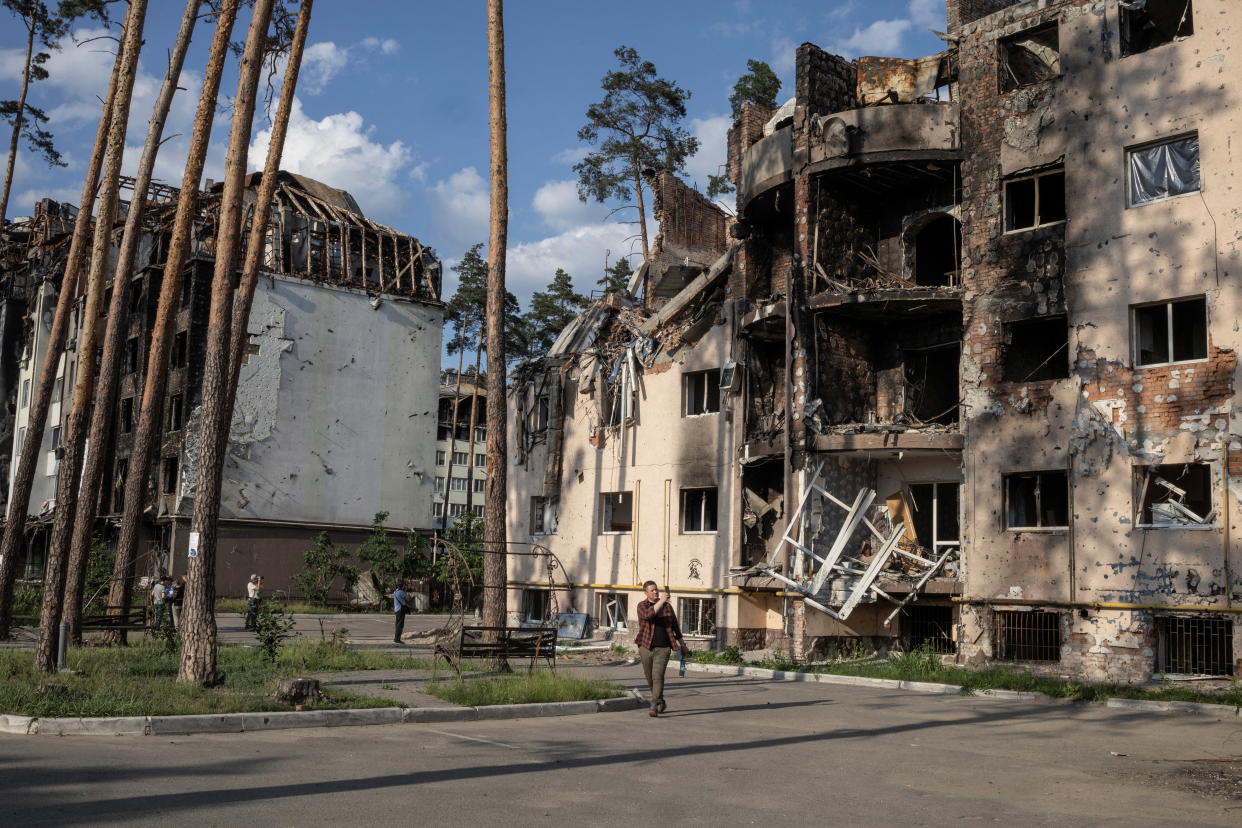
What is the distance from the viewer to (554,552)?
108 feet

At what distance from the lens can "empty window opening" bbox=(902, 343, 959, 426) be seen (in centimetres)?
2622

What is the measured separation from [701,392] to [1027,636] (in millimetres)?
10433

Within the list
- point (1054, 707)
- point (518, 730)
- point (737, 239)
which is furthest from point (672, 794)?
point (737, 239)

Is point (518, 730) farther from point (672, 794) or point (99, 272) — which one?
point (99, 272)

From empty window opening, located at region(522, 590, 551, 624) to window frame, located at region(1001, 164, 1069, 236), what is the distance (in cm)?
1710

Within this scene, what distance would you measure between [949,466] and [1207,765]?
45.5 ft

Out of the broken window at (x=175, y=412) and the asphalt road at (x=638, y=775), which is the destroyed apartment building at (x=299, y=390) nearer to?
the broken window at (x=175, y=412)

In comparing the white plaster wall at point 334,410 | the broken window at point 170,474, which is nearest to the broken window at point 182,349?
the white plaster wall at point 334,410

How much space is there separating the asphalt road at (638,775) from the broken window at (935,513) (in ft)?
33.9

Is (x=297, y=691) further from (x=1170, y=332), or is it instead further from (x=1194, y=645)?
(x=1170, y=332)

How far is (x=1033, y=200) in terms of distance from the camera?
23.5 meters

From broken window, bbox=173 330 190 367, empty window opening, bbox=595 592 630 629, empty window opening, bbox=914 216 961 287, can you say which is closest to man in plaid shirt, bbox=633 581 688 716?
empty window opening, bbox=914 216 961 287

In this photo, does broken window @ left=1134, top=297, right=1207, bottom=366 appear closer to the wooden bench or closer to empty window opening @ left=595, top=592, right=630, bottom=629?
the wooden bench

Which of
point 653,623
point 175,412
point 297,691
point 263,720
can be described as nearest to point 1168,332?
point 653,623
